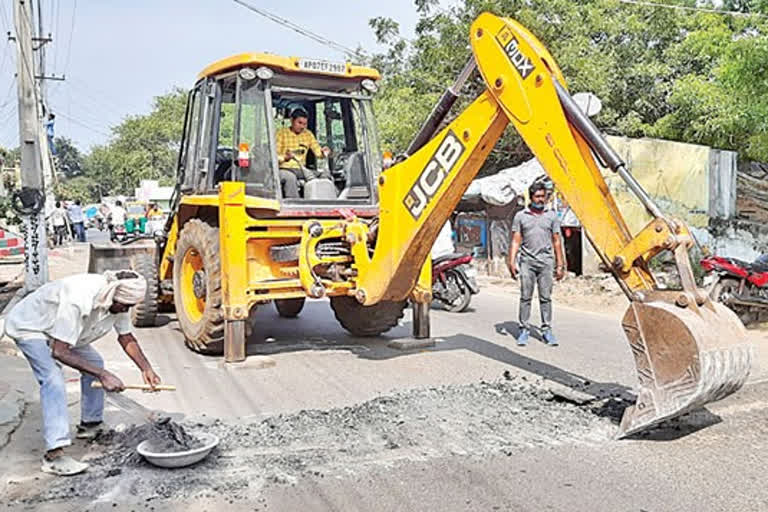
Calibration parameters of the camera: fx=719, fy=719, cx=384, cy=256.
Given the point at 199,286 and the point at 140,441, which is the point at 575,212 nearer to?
the point at 140,441

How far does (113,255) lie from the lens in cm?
1013

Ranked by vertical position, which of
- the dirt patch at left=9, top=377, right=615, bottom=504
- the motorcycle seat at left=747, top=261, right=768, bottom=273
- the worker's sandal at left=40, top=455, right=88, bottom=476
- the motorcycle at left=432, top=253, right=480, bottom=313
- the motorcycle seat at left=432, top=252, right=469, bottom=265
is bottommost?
the dirt patch at left=9, top=377, right=615, bottom=504

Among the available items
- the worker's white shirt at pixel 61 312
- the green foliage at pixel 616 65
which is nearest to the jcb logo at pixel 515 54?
the worker's white shirt at pixel 61 312

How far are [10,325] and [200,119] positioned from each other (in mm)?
3999

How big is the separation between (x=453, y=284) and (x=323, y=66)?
4.55 m

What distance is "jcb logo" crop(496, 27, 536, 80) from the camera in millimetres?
5461

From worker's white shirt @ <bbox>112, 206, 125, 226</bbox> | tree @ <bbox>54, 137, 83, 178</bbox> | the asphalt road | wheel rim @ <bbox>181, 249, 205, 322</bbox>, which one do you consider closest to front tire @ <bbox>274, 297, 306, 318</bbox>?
the asphalt road

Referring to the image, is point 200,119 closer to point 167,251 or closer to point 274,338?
point 167,251

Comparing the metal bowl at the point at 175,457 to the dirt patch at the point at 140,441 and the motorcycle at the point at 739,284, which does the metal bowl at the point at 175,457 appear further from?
the motorcycle at the point at 739,284

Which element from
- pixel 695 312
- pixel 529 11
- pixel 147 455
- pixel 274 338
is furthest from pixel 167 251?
pixel 529 11

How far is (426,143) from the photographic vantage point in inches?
262

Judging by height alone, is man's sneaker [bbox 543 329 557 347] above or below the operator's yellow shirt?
below

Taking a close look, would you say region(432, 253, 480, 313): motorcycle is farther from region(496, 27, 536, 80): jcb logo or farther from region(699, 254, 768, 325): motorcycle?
region(496, 27, 536, 80): jcb logo

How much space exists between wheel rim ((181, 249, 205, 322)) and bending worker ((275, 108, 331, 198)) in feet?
4.66
